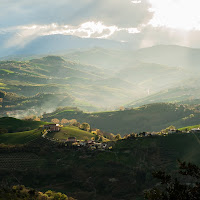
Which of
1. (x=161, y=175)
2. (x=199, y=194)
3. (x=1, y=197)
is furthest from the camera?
(x=1, y=197)

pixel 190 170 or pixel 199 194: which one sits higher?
pixel 190 170

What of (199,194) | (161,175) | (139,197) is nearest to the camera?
(199,194)

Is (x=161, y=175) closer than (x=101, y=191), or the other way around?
(x=161, y=175)

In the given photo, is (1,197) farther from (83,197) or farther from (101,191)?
(101,191)

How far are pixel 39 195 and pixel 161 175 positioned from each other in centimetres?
11662

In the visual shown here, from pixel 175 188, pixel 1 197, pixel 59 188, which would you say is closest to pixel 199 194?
pixel 175 188

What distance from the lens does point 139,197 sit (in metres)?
180

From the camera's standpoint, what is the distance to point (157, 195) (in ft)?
208

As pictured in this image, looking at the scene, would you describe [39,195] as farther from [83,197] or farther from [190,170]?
[190,170]

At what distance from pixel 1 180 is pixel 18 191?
4524 centimetres

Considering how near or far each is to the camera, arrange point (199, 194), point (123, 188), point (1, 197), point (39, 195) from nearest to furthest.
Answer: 1. point (199, 194)
2. point (1, 197)
3. point (39, 195)
4. point (123, 188)

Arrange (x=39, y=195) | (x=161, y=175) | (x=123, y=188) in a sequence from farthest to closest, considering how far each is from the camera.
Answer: (x=123, y=188)
(x=39, y=195)
(x=161, y=175)

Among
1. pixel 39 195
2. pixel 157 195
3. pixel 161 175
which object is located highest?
pixel 161 175

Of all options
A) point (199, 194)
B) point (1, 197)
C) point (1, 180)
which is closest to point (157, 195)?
point (199, 194)
